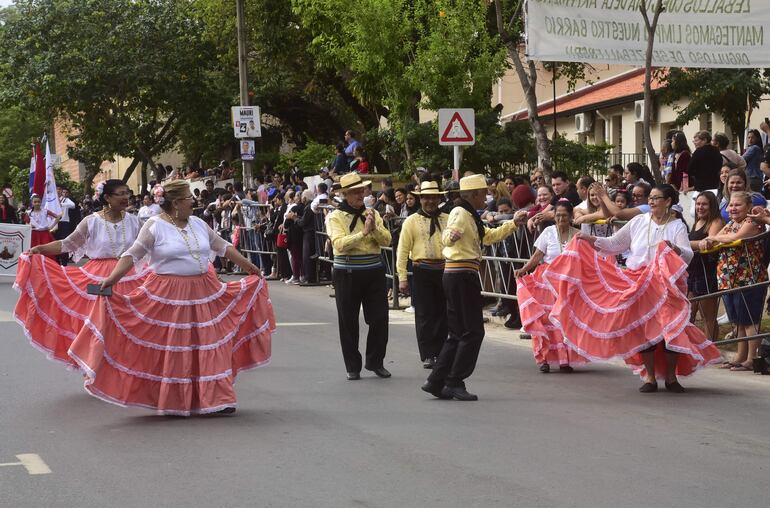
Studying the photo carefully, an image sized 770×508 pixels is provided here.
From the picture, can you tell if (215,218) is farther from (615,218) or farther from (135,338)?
(135,338)

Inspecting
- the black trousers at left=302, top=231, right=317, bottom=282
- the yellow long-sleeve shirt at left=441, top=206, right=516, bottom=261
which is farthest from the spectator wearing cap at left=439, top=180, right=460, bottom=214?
the black trousers at left=302, top=231, right=317, bottom=282

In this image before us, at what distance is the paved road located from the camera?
715cm

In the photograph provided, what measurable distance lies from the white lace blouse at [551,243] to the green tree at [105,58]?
3193 centimetres

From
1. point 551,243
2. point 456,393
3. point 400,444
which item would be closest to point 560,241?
point 551,243

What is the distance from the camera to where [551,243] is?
13070mm

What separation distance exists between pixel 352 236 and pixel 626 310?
101 inches

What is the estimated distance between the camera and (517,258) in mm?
16516

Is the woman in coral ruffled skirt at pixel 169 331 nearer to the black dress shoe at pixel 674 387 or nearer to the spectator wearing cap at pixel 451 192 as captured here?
the spectator wearing cap at pixel 451 192

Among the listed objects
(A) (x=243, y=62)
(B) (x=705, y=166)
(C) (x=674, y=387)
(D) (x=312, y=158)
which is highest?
(A) (x=243, y=62)

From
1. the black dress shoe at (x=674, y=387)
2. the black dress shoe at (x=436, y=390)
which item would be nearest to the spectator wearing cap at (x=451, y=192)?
the black dress shoe at (x=436, y=390)

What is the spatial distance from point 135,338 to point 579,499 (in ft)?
13.2

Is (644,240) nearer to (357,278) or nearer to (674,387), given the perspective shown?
(674,387)

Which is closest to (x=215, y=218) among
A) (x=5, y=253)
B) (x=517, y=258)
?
(x=5, y=253)

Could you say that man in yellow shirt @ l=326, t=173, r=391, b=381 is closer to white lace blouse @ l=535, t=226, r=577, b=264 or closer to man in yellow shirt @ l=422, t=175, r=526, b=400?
man in yellow shirt @ l=422, t=175, r=526, b=400
